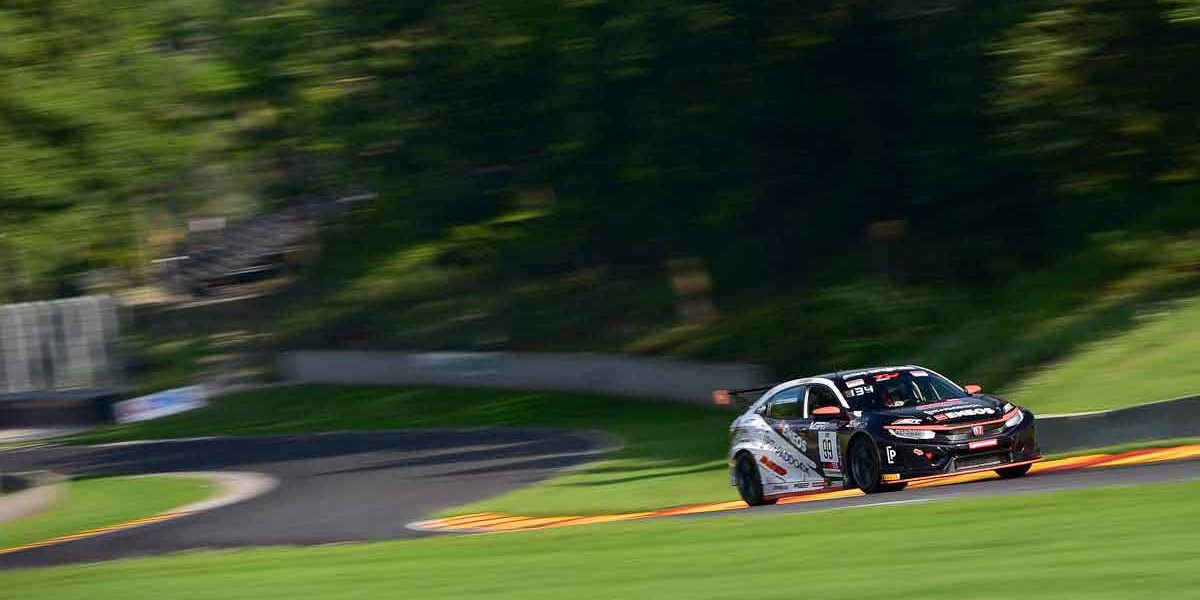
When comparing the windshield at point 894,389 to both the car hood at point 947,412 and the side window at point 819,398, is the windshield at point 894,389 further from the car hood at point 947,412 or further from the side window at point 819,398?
the car hood at point 947,412

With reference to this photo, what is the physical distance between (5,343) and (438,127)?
62.4 ft

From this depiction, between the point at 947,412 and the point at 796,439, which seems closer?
the point at 947,412

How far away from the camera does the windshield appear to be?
1634cm

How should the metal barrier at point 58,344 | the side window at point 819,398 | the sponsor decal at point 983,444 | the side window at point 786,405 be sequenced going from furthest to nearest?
the metal barrier at point 58,344, the side window at point 786,405, the side window at point 819,398, the sponsor decal at point 983,444

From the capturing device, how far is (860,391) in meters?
16.6

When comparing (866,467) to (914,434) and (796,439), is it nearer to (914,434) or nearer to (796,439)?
(914,434)

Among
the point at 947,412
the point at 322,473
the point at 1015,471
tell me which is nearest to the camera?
the point at 947,412

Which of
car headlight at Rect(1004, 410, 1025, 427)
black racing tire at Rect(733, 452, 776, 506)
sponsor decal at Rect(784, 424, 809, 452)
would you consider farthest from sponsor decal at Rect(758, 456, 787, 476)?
car headlight at Rect(1004, 410, 1025, 427)

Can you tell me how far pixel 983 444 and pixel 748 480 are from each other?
3.08 m

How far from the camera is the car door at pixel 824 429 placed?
16312 mm

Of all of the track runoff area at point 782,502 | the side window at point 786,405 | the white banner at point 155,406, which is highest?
the side window at point 786,405

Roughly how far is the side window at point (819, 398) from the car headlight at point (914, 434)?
122cm

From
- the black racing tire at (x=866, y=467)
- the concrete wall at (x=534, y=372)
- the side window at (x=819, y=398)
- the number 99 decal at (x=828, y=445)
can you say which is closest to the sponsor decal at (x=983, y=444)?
the black racing tire at (x=866, y=467)

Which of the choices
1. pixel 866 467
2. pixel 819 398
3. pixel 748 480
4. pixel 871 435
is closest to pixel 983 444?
pixel 871 435
